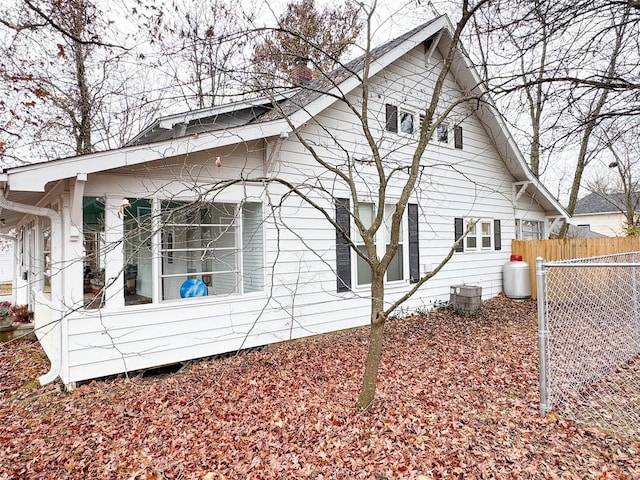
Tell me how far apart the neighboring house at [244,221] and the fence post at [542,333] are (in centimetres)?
180

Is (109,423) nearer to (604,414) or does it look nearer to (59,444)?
(59,444)

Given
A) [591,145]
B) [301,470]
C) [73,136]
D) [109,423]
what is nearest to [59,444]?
[109,423]

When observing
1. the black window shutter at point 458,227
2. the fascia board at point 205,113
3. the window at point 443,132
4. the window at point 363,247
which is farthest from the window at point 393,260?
the fascia board at point 205,113

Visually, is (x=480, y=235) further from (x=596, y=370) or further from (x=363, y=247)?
(x=596, y=370)

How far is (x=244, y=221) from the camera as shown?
6.52 metres

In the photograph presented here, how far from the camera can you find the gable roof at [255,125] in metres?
4.28

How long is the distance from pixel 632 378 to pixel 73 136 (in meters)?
16.0

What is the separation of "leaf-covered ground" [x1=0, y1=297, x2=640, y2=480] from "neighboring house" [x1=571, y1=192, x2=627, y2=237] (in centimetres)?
3030

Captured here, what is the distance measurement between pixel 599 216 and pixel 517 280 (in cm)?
2572

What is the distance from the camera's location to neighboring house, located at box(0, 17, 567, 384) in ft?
15.7

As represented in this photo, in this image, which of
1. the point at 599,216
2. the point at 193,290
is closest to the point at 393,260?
the point at 193,290

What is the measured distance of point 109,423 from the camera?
400 centimetres

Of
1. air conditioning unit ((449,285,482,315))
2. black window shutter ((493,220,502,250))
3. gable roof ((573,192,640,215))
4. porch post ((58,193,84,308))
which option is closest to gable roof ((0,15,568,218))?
porch post ((58,193,84,308))

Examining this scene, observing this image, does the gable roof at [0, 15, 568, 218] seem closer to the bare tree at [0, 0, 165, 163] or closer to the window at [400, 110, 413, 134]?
the window at [400, 110, 413, 134]
